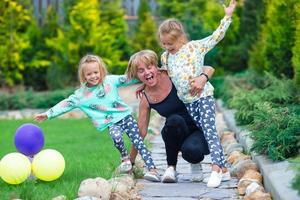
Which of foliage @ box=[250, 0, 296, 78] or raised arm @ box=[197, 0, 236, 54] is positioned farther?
foliage @ box=[250, 0, 296, 78]

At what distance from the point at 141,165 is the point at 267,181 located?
1.77 meters

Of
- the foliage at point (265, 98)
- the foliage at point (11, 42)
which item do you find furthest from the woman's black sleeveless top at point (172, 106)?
the foliage at point (11, 42)

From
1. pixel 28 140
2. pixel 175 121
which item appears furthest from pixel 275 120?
pixel 28 140

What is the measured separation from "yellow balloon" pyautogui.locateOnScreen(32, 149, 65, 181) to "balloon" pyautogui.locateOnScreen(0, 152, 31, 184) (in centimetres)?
11

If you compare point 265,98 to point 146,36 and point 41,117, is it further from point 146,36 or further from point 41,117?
point 146,36

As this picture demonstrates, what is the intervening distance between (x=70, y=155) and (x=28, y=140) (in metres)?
1.74

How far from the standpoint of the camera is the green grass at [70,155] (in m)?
5.29

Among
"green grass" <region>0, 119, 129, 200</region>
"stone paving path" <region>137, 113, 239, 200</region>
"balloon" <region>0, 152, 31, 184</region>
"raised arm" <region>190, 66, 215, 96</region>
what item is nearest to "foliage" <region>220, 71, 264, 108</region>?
"green grass" <region>0, 119, 129, 200</region>

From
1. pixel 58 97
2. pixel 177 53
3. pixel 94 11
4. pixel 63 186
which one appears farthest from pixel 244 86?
pixel 63 186

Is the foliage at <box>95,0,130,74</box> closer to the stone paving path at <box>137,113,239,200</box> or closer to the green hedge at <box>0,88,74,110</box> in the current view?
the green hedge at <box>0,88,74,110</box>

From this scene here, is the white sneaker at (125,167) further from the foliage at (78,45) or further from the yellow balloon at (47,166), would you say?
the foliage at (78,45)

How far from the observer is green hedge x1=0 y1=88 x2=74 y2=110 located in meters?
14.9

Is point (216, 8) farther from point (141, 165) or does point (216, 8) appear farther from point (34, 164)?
point (34, 164)

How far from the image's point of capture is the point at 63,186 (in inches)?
220
